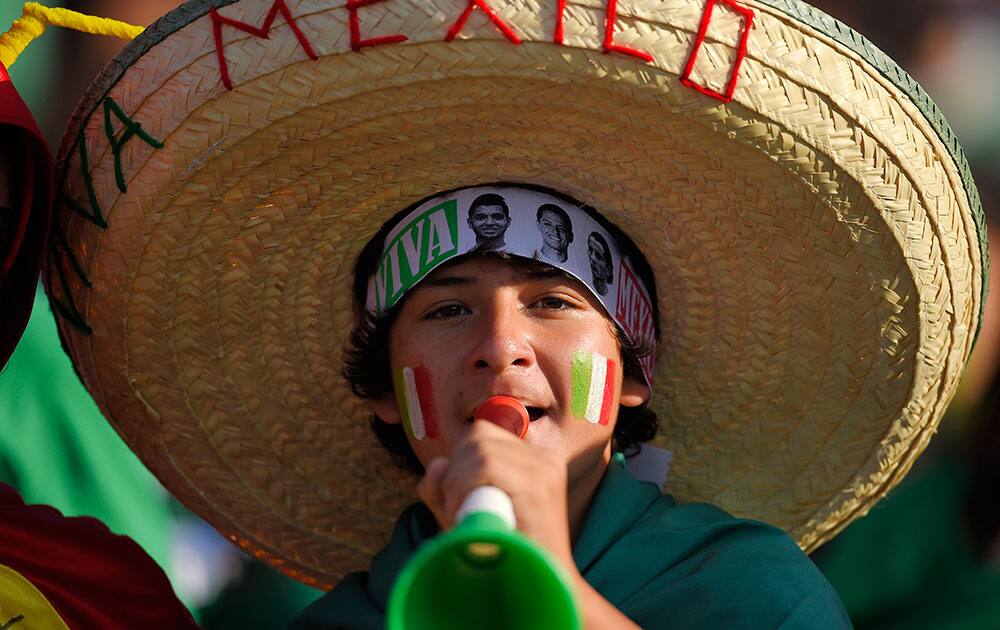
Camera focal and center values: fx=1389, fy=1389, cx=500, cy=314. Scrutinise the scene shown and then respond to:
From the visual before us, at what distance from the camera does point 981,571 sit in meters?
3.06

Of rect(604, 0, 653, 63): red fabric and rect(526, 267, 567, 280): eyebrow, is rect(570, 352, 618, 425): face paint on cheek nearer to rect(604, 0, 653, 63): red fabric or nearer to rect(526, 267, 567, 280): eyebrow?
rect(526, 267, 567, 280): eyebrow

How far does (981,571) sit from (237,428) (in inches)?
65.7

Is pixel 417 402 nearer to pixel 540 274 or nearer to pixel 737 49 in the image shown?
pixel 540 274

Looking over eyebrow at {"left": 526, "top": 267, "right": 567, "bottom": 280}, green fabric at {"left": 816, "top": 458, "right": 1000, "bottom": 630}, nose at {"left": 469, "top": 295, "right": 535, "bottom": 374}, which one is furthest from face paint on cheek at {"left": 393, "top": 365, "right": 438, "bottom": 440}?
green fabric at {"left": 816, "top": 458, "right": 1000, "bottom": 630}

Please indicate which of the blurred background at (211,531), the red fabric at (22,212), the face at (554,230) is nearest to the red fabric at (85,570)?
the red fabric at (22,212)

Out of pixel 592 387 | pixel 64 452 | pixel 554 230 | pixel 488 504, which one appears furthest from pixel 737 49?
pixel 64 452

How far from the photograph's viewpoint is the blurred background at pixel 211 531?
3127 mm

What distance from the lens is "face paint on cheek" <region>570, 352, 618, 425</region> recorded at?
2168 millimetres

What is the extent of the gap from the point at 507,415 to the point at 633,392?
0.43 meters

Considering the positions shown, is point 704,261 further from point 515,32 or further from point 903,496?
point 903,496

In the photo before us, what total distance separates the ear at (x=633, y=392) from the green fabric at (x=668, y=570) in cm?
10

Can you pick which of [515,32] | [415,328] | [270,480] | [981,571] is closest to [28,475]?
[270,480]

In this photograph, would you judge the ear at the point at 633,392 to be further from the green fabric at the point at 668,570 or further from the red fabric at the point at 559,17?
the red fabric at the point at 559,17

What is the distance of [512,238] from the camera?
2.21 meters
